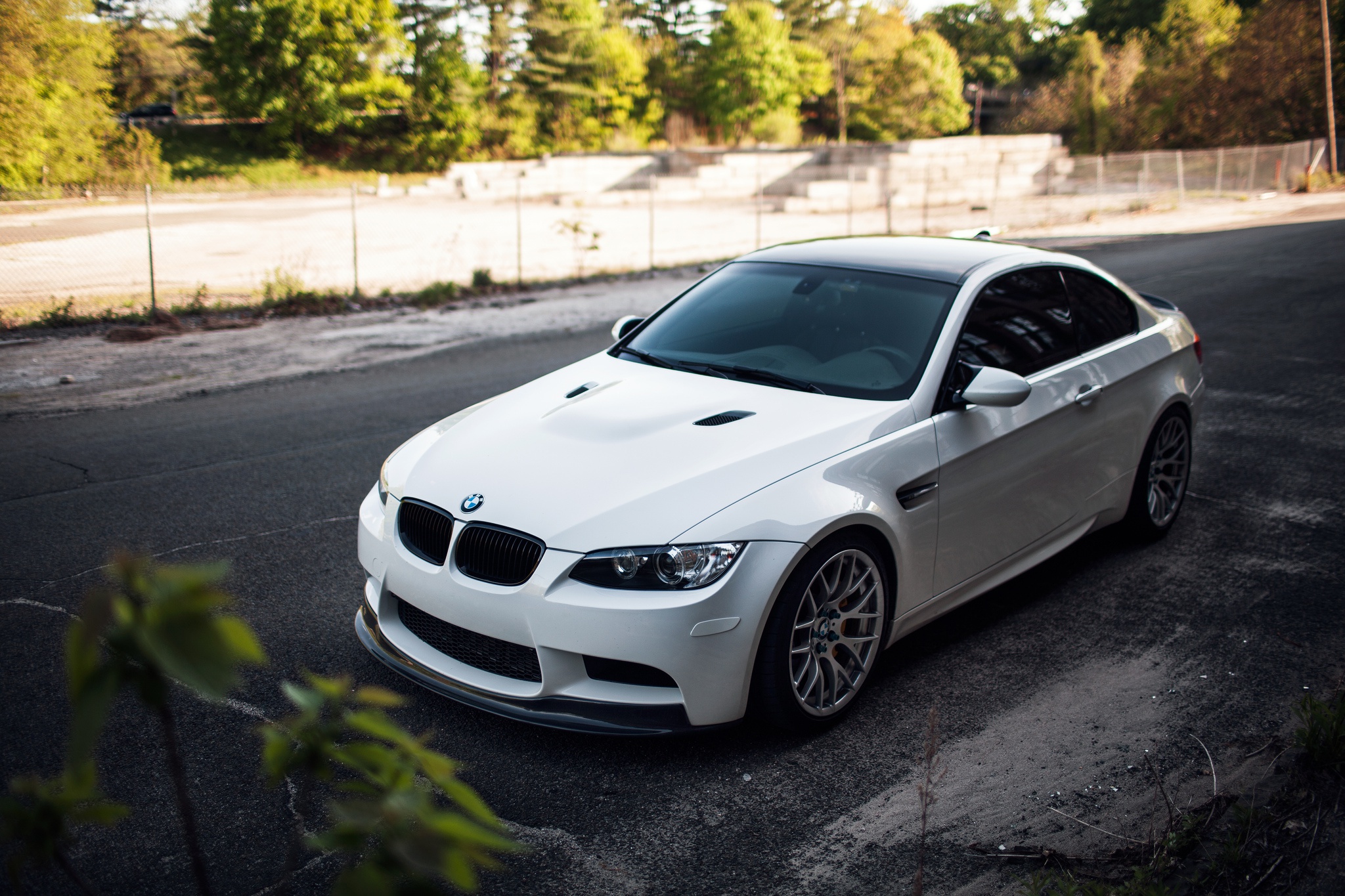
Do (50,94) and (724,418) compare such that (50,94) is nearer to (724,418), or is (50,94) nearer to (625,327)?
(625,327)

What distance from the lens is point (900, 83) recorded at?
231ft

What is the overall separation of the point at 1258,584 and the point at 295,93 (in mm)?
59391

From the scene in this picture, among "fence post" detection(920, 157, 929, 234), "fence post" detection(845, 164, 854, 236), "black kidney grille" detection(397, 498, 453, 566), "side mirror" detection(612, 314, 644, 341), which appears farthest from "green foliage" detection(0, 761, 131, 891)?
"fence post" detection(920, 157, 929, 234)

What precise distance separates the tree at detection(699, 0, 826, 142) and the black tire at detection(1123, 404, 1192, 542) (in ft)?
203

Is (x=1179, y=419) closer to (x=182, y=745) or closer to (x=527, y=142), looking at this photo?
(x=182, y=745)

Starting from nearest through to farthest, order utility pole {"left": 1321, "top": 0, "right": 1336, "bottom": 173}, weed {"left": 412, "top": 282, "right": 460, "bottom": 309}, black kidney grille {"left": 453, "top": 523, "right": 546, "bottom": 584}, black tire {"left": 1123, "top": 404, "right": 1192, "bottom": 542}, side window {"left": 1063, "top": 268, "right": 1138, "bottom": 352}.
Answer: black kidney grille {"left": 453, "top": 523, "right": 546, "bottom": 584} → side window {"left": 1063, "top": 268, "right": 1138, "bottom": 352} → black tire {"left": 1123, "top": 404, "right": 1192, "bottom": 542} → weed {"left": 412, "top": 282, "right": 460, "bottom": 309} → utility pole {"left": 1321, "top": 0, "right": 1336, "bottom": 173}

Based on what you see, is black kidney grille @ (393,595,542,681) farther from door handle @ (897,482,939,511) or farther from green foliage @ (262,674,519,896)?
green foliage @ (262,674,519,896)

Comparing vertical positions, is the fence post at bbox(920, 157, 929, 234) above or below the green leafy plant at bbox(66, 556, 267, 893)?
above

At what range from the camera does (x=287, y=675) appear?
4.15 m

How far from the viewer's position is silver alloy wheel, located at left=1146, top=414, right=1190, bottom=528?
5508mm

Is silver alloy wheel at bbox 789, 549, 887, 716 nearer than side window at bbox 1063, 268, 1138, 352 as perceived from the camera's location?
Yes

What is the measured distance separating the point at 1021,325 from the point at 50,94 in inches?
1439

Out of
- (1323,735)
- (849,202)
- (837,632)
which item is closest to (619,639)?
(837,632)

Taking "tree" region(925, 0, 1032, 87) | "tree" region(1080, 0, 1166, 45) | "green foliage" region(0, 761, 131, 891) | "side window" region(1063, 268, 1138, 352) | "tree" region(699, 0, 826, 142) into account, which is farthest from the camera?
"tree" region(925, 0, 1032, 87)
